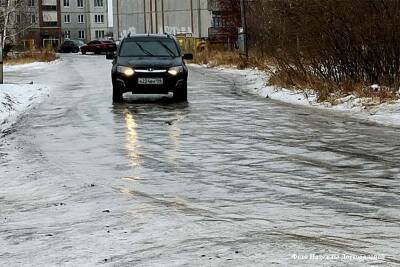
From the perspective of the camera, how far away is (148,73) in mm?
17047

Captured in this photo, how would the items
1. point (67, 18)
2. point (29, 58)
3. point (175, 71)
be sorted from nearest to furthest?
point (175, 71)
point (29, 58)
point (67, 18)

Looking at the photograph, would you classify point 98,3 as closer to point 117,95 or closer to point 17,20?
point 17,20

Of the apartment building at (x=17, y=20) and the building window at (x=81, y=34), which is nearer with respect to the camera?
the apartment building at (x=17, y=20)

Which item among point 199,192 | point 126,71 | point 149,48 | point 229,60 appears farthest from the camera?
point 229,60

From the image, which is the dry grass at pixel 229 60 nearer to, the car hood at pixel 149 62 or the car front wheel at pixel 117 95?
the car hood at pixel 149 62

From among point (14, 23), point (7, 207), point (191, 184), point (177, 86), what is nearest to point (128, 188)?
point (191, 184)

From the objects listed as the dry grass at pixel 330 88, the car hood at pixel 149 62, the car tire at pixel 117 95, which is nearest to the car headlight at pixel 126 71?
the car hood at pixel 149 62

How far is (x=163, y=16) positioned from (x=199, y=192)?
68.5 m

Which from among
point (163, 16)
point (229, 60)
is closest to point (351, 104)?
point (229, 60)

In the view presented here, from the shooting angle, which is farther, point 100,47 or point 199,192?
point 100,47

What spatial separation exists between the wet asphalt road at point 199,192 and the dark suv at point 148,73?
3702 millimetres

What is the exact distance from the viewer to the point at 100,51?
73.2 metres

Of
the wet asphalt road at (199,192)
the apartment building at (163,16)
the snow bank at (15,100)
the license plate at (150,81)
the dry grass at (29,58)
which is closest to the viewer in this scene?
the wet asphalt road at (199,192)

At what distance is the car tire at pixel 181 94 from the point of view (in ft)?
57.7
